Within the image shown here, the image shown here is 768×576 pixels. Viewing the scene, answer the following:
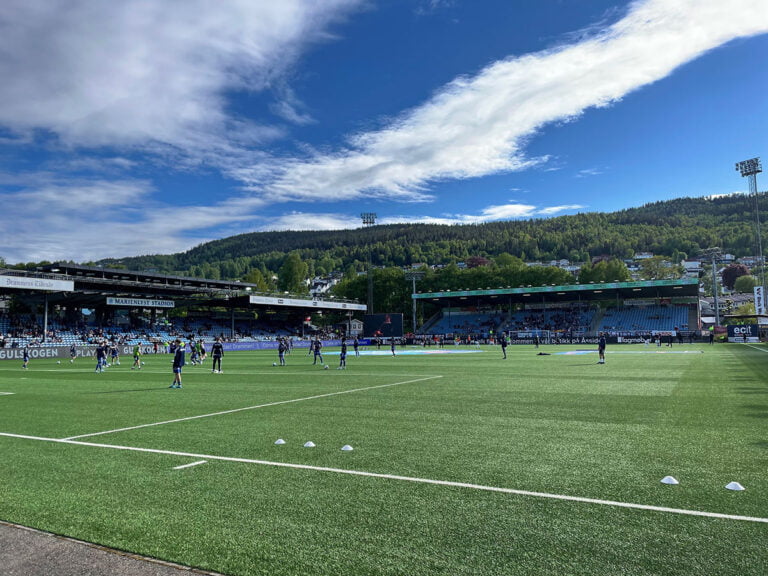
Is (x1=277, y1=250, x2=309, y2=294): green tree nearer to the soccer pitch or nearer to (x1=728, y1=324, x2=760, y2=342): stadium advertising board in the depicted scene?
(x1=728, y1=324, x2=760, y2=342): stadium advertising board

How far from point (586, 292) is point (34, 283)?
245 ft

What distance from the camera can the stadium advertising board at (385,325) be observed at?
64562 millimetres

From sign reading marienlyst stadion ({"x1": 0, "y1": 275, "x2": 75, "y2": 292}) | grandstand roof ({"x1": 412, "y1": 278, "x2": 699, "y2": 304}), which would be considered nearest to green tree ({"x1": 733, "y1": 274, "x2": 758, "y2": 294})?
grandstand roof ({"x1": 412, "y1": 278, "x2": 699, "y2": 304})

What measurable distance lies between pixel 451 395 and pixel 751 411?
7.73 meters

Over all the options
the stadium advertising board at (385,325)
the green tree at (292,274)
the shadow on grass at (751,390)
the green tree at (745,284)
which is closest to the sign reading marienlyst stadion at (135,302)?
the stadium advertising board at (385,325)

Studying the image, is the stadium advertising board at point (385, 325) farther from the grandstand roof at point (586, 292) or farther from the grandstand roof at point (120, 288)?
the grandstand roof at point (586, 292)

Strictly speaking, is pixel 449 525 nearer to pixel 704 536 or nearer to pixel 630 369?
pixel 704 536

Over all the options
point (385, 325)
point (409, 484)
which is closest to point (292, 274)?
point (385, 325)

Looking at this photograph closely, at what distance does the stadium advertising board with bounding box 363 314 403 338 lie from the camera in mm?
64562

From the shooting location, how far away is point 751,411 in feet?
40.5

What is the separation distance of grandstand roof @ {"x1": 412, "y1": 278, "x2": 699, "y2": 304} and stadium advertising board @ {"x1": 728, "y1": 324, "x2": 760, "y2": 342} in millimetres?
12924

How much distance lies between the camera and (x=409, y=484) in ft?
22.5

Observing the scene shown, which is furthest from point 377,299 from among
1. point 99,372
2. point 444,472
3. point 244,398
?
point 444,472

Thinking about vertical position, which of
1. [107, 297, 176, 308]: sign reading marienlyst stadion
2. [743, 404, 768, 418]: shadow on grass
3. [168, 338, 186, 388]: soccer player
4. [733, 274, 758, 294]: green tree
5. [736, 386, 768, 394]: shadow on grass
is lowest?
[736, 386, 768, 394]: shadow on grass
